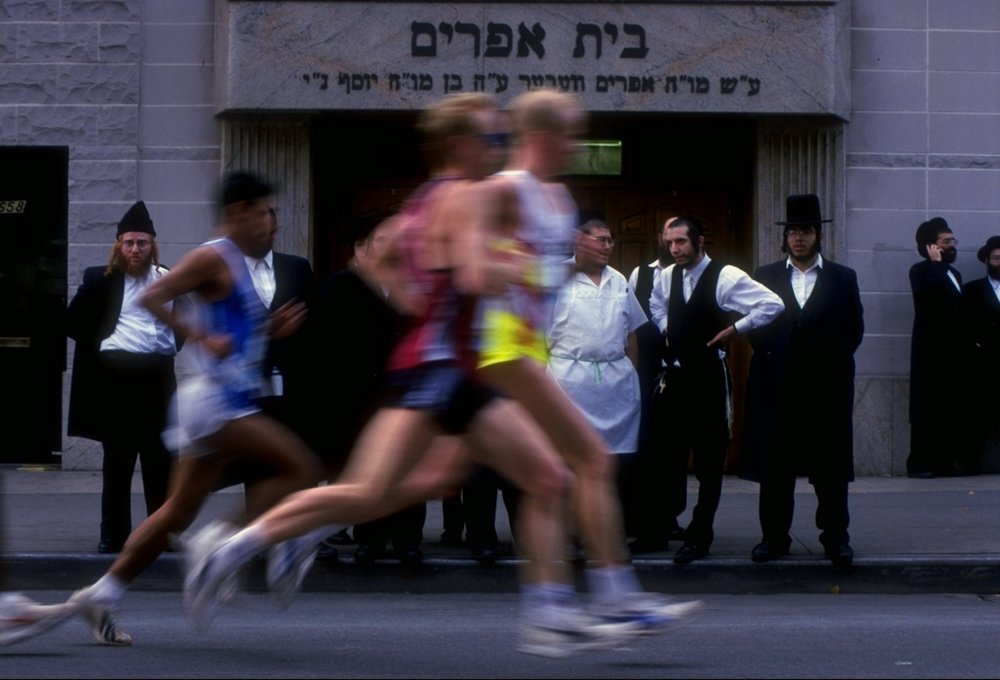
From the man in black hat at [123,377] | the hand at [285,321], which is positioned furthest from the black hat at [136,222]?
the hand at [285,321]

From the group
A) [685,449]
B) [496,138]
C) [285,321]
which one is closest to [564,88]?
[685,449]

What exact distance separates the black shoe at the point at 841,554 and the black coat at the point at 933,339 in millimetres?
4611

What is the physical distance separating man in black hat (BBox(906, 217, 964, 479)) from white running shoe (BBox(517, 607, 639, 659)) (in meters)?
8.12

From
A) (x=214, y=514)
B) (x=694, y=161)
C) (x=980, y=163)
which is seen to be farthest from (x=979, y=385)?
(x=214, y=514)

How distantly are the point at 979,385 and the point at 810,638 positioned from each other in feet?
22.9

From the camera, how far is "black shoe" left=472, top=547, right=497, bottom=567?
907 centimetres

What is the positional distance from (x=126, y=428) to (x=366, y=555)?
1.50 metres

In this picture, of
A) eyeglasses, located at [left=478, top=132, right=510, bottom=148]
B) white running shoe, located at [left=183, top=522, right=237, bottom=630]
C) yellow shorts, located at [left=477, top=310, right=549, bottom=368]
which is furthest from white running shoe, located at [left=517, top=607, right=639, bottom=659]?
eyeglasses, located at [left=478, top=132, right=510, bottom=148]

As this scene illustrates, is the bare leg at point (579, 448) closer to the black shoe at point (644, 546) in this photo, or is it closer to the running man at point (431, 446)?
the running man at point (431, 446)

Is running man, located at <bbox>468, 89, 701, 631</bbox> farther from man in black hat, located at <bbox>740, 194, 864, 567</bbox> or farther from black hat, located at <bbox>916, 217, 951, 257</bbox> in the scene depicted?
black hat, located at <bbox>916, 217, 951, 257</bbox>

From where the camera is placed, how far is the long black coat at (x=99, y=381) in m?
9.38

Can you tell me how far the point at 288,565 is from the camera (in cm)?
615

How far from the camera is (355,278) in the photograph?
354 inches

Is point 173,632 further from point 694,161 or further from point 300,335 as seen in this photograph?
point 694,161
